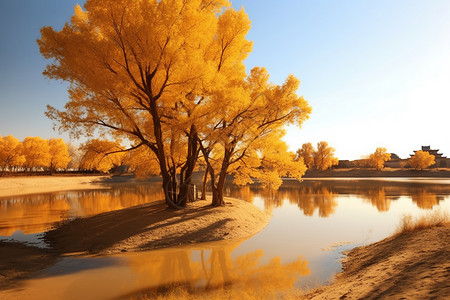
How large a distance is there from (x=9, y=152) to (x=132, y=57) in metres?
57.2

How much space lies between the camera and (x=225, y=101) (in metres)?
12.1

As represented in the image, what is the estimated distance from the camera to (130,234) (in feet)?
35.7

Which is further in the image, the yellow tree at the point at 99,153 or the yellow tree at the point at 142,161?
the yellow tree at the point at 142,161

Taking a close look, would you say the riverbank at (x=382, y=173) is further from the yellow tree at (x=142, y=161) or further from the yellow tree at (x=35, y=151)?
the yellow tree at (x=35, y=151)

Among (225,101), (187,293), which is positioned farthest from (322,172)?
(187,293)

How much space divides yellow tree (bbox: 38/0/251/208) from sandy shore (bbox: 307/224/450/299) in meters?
8.47

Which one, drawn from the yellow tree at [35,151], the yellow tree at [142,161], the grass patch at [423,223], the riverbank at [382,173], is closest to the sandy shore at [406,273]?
the grass patch at [423,223]

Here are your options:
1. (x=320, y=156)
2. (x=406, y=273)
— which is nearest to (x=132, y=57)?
(x=406, y=273)

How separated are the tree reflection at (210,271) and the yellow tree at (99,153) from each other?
6179mm

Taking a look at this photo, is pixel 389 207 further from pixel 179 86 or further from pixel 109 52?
pixel 109 52

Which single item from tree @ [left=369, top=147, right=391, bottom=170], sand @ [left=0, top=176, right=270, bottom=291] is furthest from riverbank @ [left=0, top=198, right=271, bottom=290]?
tree @ [left=369, top=147, right=391, bottom=170]

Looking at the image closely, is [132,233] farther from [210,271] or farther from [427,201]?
[427,201]

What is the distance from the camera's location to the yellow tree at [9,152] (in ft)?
172

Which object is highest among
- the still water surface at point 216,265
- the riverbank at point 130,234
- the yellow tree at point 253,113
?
the yellow tree at point 253,113
